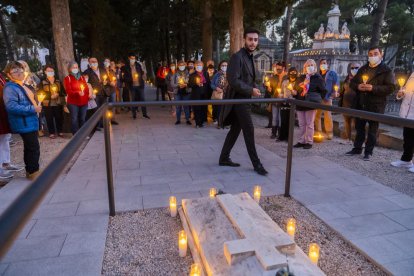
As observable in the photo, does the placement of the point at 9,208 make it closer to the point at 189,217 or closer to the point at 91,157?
the point at 189,217

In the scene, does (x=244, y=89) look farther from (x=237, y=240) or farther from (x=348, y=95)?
(x=348, y=95)

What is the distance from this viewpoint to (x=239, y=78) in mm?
4859

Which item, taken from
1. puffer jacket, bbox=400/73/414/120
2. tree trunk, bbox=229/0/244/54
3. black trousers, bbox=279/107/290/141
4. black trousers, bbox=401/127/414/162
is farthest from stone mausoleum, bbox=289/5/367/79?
black trousers, bbox=401/127/414/162

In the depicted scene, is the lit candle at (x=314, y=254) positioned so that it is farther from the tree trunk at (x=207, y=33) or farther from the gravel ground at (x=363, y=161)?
the tree trunk at (x=207, y=33)

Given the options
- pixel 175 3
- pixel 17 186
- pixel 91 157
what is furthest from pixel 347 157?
pixel 175 3

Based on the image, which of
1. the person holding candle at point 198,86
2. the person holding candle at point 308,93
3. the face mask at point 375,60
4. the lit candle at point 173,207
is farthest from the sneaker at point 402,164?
the person holding candle at point 198,86

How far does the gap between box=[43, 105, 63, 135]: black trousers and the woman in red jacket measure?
943mm

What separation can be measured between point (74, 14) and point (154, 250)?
1427cm

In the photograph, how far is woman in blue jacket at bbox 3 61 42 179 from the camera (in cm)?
459

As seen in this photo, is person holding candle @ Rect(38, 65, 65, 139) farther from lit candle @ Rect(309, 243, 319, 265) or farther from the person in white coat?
the person in white coat

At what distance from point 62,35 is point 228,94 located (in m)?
5.77

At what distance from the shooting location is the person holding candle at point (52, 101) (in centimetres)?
794

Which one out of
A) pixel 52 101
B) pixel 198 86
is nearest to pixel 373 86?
pixel 198 86

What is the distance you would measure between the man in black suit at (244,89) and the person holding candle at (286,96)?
2.42 metres
